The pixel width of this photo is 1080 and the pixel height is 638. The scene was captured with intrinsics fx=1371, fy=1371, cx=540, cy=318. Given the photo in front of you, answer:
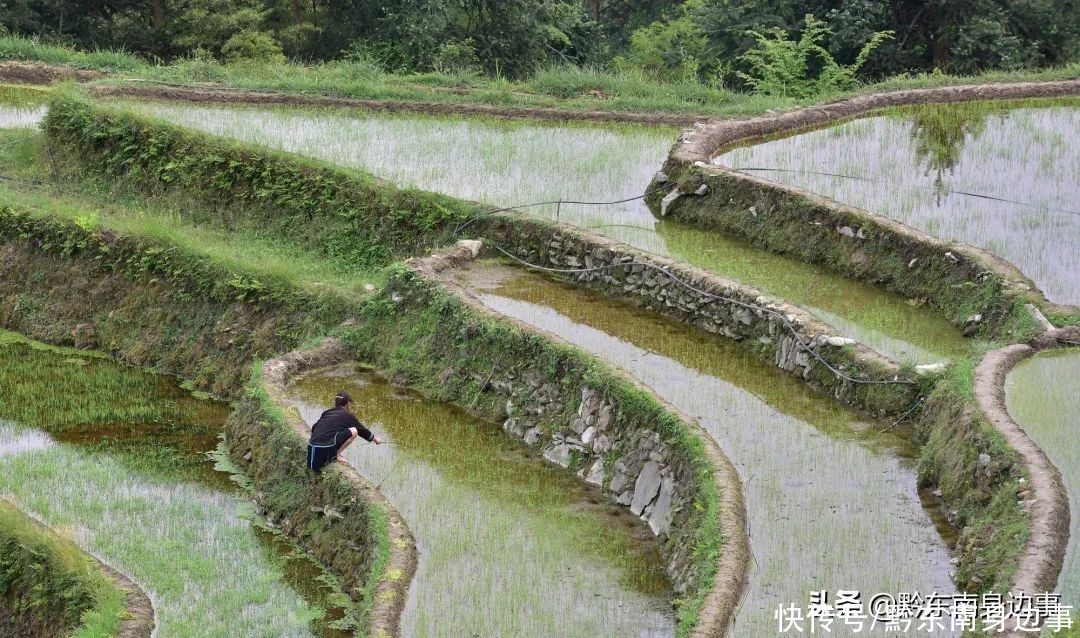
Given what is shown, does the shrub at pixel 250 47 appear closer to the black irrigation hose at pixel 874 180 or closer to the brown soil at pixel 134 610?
the black irrigation hose at pixel 874 180

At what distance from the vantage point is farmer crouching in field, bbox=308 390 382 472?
35.9 ft

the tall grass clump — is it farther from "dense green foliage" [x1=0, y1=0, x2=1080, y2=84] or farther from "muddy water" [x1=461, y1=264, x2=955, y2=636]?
"muddy water" [x1=461, y1=264, x2=955, y2=636]

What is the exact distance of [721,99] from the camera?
Answer: 2102cm

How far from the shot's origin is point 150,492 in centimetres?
1196

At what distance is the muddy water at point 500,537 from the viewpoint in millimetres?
8906

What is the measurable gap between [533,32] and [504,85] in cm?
549

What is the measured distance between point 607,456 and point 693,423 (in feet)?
3.17

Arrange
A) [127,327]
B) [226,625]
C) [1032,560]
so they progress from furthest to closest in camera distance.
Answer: [127,327], [226,625], [1032,560]

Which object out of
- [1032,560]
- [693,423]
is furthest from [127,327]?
[1032,560]

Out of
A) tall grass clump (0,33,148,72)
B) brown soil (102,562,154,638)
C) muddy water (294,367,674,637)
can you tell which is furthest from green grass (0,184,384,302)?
tall grass clump (0,33,148,72)

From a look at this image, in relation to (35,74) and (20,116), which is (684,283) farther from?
(35,74)

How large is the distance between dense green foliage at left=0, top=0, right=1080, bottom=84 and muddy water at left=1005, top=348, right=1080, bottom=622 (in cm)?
1257

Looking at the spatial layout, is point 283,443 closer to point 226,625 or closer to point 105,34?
point 226,625

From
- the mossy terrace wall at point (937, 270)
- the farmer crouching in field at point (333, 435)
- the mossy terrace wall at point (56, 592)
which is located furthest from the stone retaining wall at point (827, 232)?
the mossy terrace wall at point (56, 592)
